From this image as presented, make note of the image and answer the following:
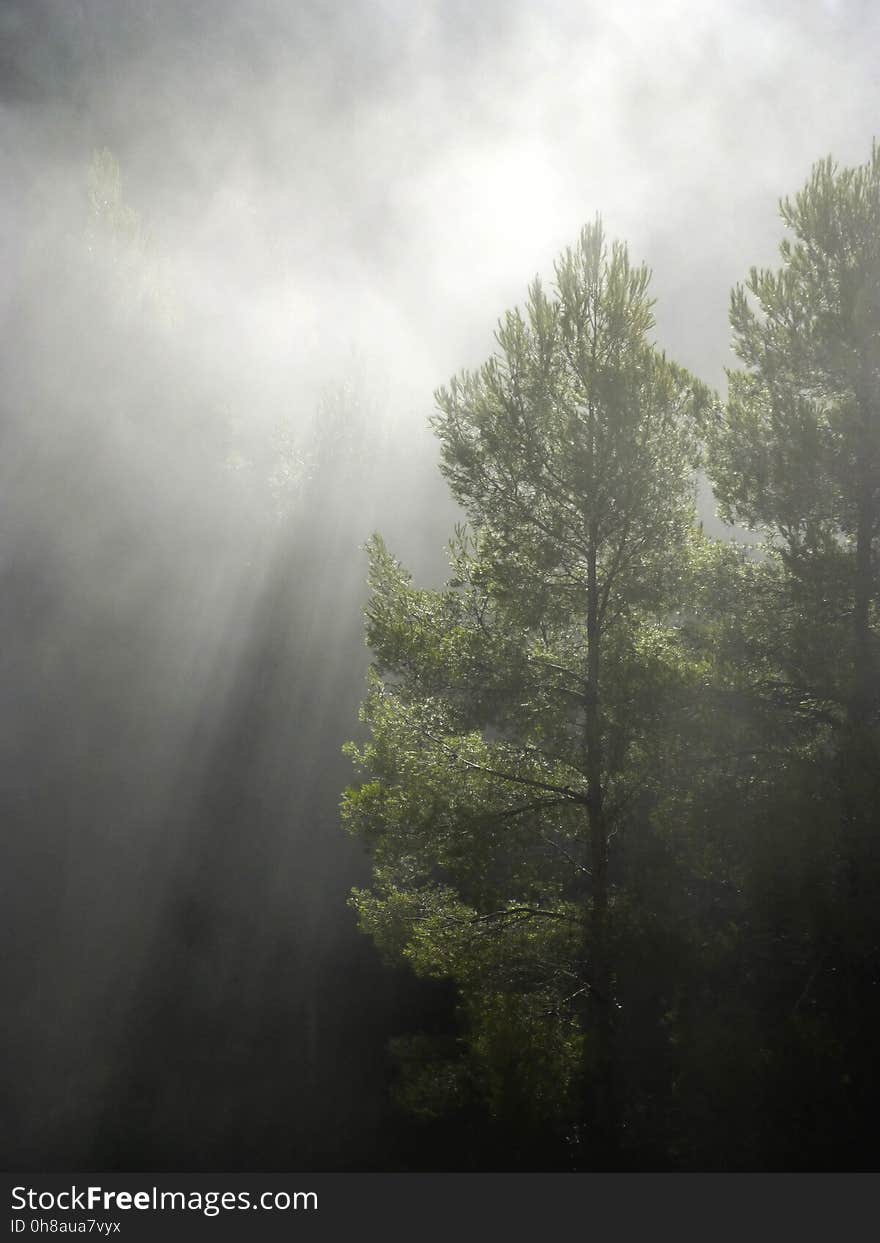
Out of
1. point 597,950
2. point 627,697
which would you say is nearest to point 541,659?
point 627,697

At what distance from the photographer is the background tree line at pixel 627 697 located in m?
5.38

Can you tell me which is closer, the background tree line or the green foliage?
the background tree line

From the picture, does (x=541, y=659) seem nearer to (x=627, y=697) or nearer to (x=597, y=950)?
(x=627, y=697)

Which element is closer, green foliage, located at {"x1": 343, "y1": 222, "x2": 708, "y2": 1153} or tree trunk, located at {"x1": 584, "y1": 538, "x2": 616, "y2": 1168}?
tree trunk, located at {"x1": 584, "y1": 538, "x2": 616, "y2": 1168}

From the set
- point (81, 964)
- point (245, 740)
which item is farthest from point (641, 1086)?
point (245, 740)

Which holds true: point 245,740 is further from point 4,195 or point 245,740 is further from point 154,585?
point 4,195

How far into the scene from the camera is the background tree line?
538cm

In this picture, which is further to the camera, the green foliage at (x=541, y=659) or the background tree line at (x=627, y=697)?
the green foliage at (x=541, y=659)

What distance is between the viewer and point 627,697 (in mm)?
5887

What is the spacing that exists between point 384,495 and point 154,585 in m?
5.59

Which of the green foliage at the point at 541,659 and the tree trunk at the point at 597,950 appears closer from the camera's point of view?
the tree trunk at the point at 597,950

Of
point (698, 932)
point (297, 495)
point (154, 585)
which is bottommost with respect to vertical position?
point (698, 932)

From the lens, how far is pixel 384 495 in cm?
1695

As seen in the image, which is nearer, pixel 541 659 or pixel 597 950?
pixel 597 950
